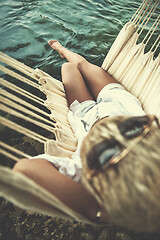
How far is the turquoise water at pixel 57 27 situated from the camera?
1.74 metres

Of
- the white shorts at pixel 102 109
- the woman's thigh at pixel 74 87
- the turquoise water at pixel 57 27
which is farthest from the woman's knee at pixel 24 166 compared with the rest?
the turquoise water at pixel 57 27

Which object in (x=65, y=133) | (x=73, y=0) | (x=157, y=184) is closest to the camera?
(x=157, y=184)

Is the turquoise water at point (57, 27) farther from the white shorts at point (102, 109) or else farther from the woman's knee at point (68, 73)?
the white shorts at point (102, 109)

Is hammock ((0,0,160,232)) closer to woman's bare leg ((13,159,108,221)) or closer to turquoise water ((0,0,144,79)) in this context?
woman's bare leg ((13,159,108,221))

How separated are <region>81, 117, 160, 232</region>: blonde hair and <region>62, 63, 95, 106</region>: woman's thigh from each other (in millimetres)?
646

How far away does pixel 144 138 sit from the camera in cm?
45

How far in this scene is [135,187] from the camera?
0.39 metres

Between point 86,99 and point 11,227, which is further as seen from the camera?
point 86,99

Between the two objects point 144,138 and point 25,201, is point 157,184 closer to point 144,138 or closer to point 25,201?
point 144,138

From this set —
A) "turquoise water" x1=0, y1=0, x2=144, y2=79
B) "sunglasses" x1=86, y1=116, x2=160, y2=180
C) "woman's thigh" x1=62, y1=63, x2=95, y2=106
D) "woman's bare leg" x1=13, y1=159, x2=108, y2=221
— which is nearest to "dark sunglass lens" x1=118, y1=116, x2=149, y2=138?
"sunglasses" x1=86, y1=116, x2=160, y2=180

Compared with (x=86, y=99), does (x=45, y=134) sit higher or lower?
lower

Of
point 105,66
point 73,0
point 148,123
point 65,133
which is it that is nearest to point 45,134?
point 65,133

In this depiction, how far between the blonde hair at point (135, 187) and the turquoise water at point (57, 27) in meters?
1.31

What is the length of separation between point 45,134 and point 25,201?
2.41 feet
